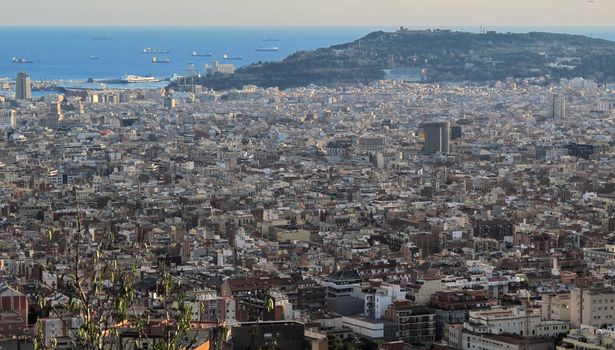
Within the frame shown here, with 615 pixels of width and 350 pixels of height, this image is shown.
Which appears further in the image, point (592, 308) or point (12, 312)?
point (592, 308)

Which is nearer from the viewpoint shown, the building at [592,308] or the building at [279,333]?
the building at [279,333]

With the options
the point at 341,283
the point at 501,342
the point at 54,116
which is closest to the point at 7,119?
the point at 54,116

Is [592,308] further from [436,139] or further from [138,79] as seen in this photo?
[138,79]

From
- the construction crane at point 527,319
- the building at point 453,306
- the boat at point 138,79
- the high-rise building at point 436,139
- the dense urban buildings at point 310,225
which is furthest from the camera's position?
the boat at point 138,79

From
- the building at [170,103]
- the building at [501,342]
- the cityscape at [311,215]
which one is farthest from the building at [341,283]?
the building at [170,103]

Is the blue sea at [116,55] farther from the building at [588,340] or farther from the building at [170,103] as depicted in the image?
the building at [588,340]

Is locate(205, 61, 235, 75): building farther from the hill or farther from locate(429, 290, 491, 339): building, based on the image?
locate(429, 290, 491, 339): building

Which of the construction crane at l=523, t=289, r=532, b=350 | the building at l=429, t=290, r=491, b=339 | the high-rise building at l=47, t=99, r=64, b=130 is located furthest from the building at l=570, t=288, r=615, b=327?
the high-rise building at l=47, t=99, r=64, b=130
